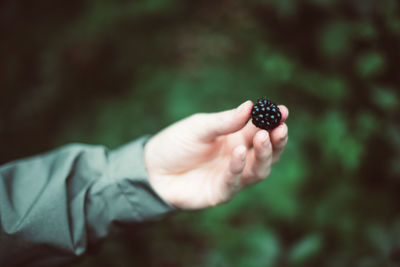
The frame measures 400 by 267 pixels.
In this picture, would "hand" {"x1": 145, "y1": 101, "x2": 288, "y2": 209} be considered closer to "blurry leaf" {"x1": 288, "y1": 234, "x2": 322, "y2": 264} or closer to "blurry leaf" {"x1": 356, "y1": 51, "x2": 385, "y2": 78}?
"blurry leaf" {"x1": 288, "y1": 234, "x2": 322, "y2": 264}

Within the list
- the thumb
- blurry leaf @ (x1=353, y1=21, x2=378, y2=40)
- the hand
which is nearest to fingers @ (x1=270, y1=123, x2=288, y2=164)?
the hand

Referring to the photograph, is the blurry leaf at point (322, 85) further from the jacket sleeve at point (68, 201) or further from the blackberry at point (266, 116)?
the jacket sleeve at point (68, 201)

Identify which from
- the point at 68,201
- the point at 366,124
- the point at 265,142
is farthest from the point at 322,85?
the point at 68,201

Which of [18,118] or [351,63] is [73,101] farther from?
[351,63]

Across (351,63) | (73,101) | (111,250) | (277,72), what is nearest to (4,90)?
(73,101)

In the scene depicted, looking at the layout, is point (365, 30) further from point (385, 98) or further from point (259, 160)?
point (259, 160)

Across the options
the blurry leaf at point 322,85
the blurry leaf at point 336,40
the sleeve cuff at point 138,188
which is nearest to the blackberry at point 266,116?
the sleeve cuff at point 138,188
